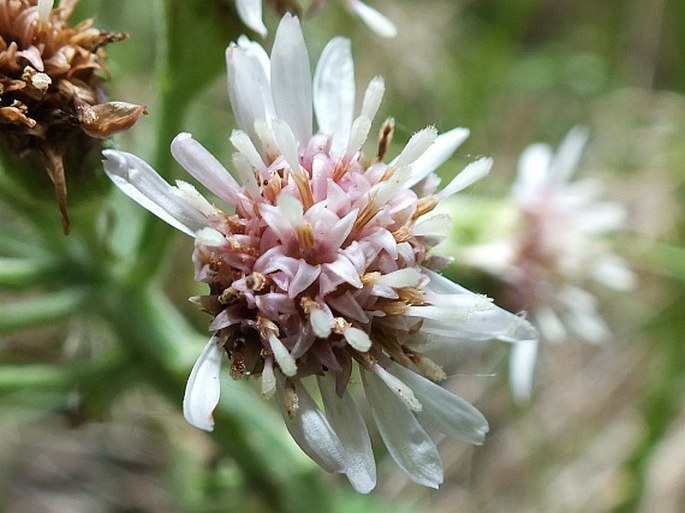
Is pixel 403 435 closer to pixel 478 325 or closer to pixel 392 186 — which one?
pixel 478 325

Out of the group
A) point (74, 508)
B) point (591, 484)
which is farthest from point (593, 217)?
point (74, 508)

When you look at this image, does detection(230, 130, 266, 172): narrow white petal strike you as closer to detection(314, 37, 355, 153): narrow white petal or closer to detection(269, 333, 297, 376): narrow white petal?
detection(314, 37, 355, 153): narrow white petal

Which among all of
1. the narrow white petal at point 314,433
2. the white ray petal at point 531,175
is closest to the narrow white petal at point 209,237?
the narrow white petal at point 314,433

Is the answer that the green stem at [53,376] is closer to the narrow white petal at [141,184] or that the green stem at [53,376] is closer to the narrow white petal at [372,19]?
the narrow white petal at [141,184]

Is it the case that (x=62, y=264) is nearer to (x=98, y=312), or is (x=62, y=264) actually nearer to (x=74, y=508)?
(x=98, y=312)

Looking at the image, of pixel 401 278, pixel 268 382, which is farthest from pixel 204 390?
pixel 401 278

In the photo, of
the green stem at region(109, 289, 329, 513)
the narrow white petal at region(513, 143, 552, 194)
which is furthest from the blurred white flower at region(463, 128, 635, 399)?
the green stem at region(109, 289, 329, 513)

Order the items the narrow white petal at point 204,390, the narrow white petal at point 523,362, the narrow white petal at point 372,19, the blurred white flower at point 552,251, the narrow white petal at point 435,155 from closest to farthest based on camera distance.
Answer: the narrow white petal at point 204,390 → the narrow white petal at point 435,155 → the narrow white petal at point 372,19 → the narrow white petal at point 523,362 → the blurred white flower at point 552,251
